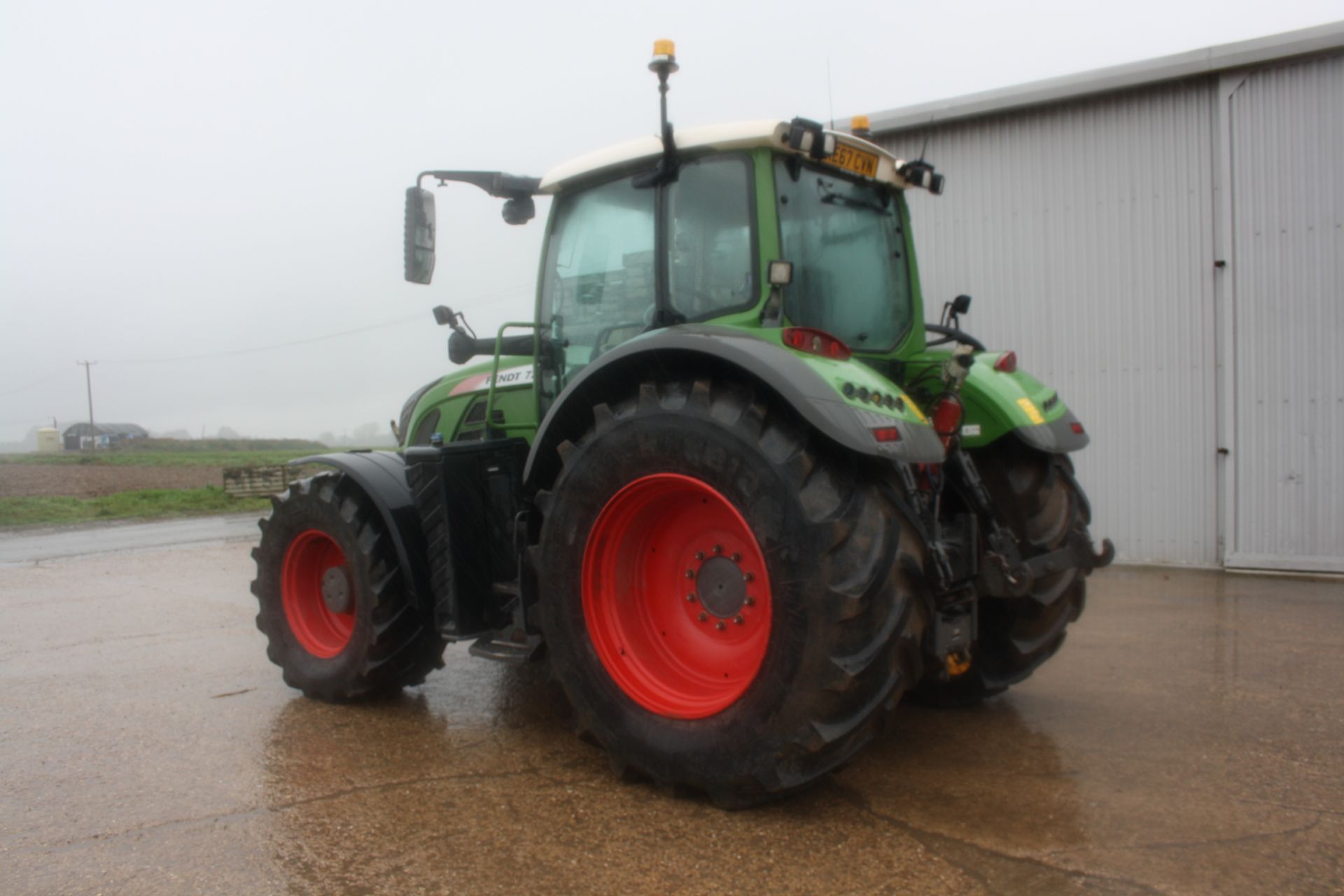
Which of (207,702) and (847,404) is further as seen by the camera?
(207,702)

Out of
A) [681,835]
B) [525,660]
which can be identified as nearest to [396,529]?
[525,660]

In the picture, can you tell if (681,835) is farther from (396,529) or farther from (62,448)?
(62,448)

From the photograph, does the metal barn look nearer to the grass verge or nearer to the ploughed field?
the grass verge

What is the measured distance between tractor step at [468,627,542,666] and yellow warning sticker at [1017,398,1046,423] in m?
2.07

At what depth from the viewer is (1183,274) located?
8516 mm

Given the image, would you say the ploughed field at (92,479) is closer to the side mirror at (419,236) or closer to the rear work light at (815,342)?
the side mirror at (419,236)

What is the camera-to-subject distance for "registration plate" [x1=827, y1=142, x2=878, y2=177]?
398 centimetres

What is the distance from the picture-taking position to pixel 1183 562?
337 inches

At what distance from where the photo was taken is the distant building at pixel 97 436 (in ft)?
206

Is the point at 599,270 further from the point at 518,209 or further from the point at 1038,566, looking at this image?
the point at 1038,566

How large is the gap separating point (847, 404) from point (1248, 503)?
261 inches

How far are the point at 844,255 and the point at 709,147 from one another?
2.34 feet

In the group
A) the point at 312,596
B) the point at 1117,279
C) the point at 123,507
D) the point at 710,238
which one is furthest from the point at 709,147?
the point at 123,507

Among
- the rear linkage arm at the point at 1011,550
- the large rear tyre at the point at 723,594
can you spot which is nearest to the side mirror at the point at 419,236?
the large rear tyre at the point at 723,594
